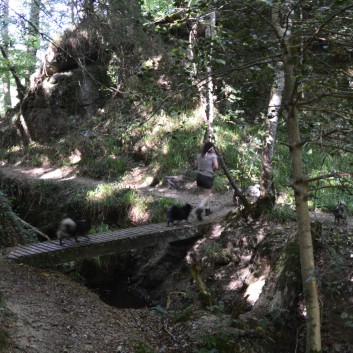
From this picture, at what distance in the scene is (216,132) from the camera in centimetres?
1401

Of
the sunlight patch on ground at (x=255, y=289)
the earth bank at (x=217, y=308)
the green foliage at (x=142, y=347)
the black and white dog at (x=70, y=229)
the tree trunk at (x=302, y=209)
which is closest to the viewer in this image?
the tree trunk at (x=302, y=209)

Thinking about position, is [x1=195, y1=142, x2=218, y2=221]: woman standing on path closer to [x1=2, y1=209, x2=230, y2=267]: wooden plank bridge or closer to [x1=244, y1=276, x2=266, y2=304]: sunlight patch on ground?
[x1=2, y1=209, x2=230, y2=267]: wooden plank bridge

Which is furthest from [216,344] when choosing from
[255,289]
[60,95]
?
[60,95]

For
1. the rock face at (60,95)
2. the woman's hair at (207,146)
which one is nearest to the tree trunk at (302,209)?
the woman's hair at (207,146)

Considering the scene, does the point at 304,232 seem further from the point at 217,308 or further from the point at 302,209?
the point at 217,308

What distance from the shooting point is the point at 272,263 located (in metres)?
7.43

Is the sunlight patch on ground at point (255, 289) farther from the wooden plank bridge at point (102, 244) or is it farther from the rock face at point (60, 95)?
the rock face at point (60, 95)

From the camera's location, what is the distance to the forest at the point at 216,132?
413cm

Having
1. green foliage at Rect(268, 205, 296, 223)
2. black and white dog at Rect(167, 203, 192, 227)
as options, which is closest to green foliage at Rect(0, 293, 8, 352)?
black and white dog at Rect(167, 203, 192, 227)

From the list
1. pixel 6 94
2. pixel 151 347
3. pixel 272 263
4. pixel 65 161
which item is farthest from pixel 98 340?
pixel 6 94

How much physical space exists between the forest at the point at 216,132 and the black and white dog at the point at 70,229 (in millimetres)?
1033

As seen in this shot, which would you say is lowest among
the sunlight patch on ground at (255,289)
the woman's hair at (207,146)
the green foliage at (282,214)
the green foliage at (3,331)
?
the sunlight patch on ground at (255,289)

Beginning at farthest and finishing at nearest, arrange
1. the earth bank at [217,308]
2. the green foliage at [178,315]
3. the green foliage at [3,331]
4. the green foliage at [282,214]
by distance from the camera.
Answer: the green foliage at [282,214] → the green foliage at [178,315] → the earth bank at [217,308] → the green foliage at [3,331]

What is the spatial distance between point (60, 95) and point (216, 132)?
345 inches
